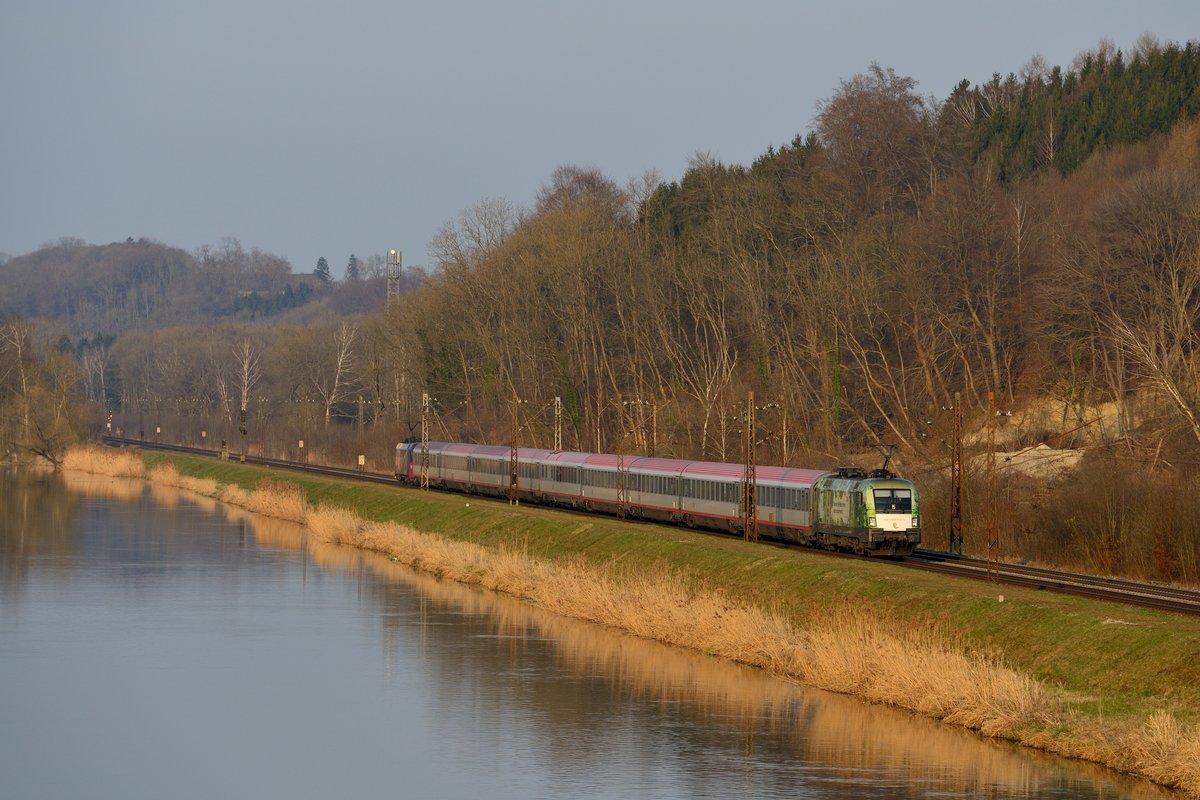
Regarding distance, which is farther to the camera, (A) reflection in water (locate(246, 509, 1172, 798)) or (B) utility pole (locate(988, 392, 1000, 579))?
(B) utility pole (locate(988, 392, 1000, 579))

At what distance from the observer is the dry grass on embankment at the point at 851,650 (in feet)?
98.7

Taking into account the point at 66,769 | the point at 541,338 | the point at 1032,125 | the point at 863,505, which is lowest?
the point at 66,769

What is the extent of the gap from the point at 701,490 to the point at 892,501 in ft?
51.6

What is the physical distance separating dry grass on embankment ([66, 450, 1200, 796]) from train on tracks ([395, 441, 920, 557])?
689cm

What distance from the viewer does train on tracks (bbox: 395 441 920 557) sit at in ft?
185

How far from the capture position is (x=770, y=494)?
63531 millimetres

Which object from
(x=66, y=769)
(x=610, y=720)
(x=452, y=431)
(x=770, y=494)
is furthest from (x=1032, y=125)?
(x=66, y=769)

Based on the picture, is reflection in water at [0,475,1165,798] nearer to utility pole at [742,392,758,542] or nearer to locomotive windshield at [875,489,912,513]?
utility pole at [742,392,758,542]

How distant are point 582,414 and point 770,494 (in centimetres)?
6371

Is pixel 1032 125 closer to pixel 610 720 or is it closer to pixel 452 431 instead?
pixel 452 431

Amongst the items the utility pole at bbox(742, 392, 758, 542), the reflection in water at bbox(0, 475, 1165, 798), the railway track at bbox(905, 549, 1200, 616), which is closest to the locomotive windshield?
the railway track at bbox(905, 549, 1200, 616)

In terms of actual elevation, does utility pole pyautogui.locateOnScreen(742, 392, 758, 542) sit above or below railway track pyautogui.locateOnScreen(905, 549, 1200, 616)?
above

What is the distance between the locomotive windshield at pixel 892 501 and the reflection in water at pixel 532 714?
11.3 m

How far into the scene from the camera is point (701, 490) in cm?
7088
